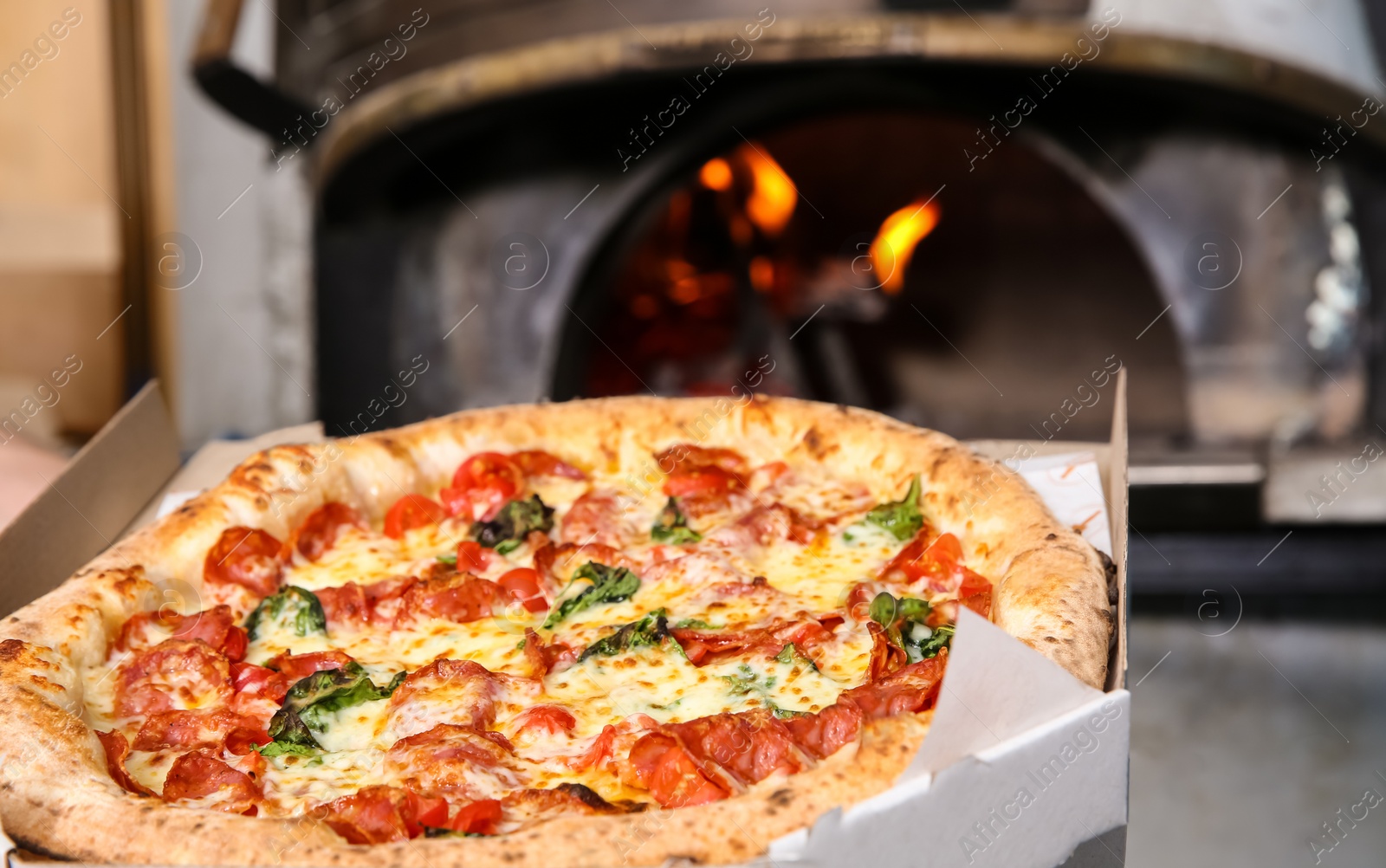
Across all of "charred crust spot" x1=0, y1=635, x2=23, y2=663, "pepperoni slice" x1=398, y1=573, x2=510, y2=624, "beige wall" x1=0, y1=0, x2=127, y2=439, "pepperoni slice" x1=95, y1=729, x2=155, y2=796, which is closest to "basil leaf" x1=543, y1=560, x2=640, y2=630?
"pepperoni slice" x1=398, y1=573, x2=510, y2=624

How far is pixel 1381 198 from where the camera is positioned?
4.22 meters

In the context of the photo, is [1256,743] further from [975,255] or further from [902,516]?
[975,255]

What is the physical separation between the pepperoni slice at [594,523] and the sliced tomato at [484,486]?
0.18 meters

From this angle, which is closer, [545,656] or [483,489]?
[545,656]

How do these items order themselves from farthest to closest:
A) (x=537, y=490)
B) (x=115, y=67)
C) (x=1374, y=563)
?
1. (x=115, y=67)
2. (x=1374, y=563)
3. (x=537, y=490)

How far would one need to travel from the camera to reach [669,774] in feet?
5.54

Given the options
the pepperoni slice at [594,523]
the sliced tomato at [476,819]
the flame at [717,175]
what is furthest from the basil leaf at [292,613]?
the flame at [717,175]

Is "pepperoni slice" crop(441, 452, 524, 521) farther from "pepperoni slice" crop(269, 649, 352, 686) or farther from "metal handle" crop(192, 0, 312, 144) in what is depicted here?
"metal handle" crop(192, 0, 312, 144)

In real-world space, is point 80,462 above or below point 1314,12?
below

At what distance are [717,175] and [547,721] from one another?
12.4 ft

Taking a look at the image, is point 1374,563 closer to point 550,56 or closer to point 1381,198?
point 1381,198

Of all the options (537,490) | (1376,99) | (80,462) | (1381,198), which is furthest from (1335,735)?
(80,462)

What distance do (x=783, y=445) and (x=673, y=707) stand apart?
115 cm

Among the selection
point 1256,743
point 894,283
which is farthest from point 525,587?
point 894,283
